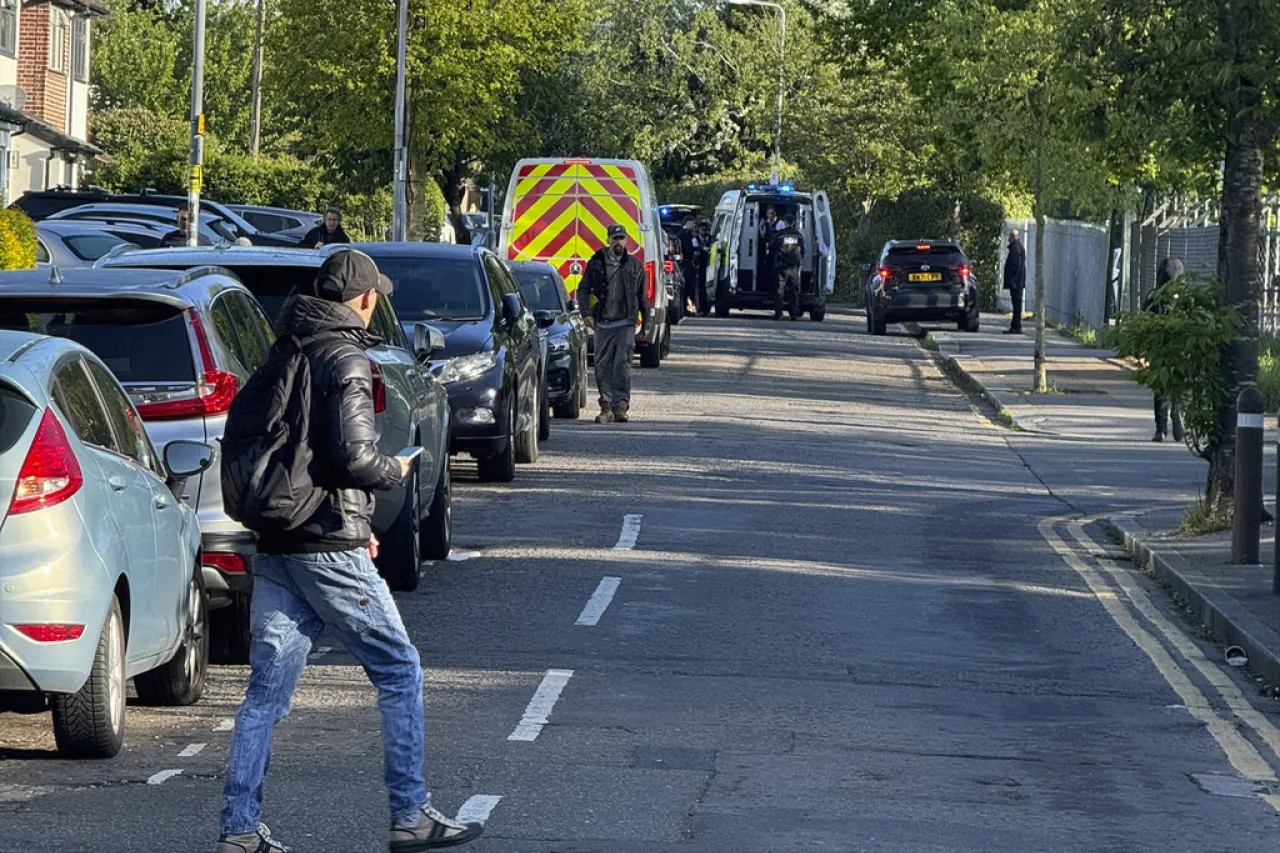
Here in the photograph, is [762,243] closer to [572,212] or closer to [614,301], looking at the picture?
[572,212]

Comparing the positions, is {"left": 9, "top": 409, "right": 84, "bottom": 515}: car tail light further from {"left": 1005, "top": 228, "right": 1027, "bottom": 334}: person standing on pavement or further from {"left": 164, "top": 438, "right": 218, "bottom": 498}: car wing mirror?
{"left": 1005, "top": 228, "right": 1027, "bottom": 334}: person standing on pavement

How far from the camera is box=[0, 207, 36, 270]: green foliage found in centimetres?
2466

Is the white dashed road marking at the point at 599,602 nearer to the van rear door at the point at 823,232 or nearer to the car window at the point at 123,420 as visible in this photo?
the car window at the point at 123,420

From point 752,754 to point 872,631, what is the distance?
10.9ft

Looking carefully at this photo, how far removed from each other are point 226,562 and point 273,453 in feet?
12.0

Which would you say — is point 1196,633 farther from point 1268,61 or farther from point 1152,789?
point 1268,61

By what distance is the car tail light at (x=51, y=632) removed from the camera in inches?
302

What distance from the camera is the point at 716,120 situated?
84875 mm

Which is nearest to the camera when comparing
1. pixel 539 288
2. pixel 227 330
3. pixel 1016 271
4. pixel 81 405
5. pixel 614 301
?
pixel 81 405

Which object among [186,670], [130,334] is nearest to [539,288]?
[130,334]

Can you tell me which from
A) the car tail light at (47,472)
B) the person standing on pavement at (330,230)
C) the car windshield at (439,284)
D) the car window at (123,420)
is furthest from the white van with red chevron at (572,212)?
the car tail light at (47,472)

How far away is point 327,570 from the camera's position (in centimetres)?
665

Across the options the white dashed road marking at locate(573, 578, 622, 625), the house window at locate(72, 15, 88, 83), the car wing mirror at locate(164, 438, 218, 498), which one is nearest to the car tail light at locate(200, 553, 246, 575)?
the car wing mirror at locate(164, 438, 218, 498)

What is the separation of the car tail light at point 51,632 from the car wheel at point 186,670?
4.65ft
